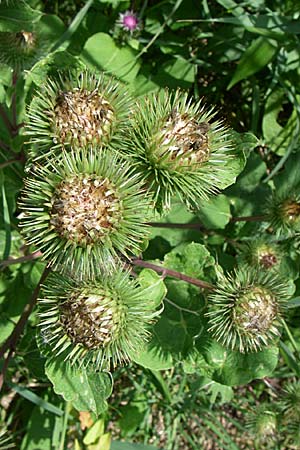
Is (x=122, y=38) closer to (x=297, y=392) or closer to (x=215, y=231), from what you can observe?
(x=215, y=231)

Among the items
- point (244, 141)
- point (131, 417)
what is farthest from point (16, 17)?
point (131, 417)

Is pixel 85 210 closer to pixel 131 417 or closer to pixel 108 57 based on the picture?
pixel 108 57

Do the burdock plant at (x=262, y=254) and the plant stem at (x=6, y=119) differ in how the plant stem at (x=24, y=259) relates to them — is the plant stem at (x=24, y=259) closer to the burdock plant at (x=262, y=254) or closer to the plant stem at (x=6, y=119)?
the plant stem at (x=6, y=119)

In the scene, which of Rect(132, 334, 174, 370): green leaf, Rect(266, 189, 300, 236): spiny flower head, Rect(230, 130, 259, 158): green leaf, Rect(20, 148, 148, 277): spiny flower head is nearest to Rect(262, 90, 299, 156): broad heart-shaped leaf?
Rect(266, 189, 300, 236): spiny flower head

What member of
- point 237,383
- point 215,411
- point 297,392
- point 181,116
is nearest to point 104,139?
point 181,116

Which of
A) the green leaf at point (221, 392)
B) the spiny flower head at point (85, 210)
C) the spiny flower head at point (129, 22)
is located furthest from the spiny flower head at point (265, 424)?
the spiny flower head at point (129, 22)

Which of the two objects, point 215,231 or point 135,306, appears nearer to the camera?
point 135,306

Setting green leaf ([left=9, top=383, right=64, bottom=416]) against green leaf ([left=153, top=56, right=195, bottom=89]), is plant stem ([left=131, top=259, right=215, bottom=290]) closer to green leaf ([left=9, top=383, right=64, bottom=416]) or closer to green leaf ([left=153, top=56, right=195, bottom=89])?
green leaf ([left=9, top=383, right=64, bottom=416])
